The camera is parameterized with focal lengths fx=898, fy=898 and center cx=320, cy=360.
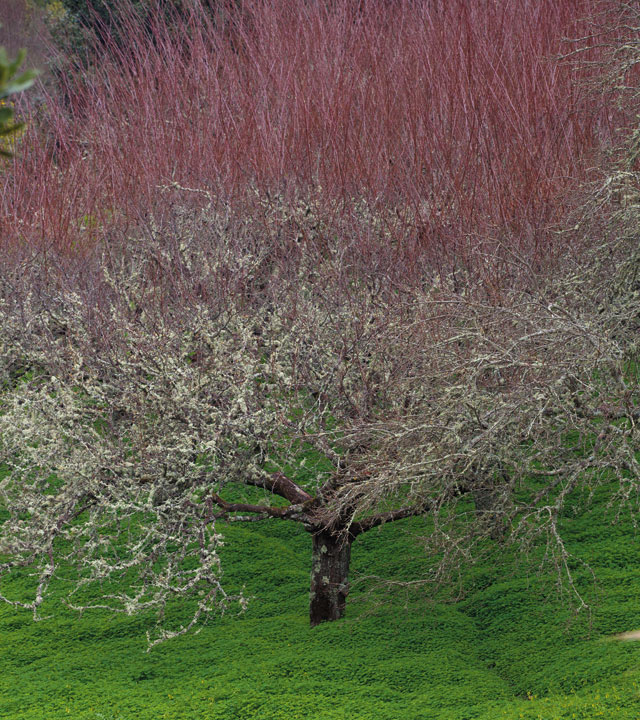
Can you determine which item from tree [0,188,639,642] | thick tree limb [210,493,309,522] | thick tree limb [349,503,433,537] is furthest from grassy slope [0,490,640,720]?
thick tree limb [210,493,309,522]

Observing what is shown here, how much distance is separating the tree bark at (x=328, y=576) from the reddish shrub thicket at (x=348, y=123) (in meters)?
3.28

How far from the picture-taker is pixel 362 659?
7.09m

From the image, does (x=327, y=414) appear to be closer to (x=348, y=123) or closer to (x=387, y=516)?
(x=387, y=516)

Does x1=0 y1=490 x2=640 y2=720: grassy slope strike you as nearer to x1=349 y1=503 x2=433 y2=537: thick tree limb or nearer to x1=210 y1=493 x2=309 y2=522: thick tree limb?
x1=349 y1=503 x2=433 y2=537: thick tree limb

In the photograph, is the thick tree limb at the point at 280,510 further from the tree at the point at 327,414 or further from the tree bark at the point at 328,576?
the tree bark at the point at 328,576

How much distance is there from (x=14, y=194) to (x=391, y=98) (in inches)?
243

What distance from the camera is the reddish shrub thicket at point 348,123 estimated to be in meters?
10.8

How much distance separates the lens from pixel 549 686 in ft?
21.2

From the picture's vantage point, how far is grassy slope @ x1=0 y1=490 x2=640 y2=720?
6.34 meters

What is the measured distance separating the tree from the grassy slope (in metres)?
0.51

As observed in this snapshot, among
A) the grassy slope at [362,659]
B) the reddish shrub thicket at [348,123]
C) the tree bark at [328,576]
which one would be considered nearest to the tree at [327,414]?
the tree bark at [328,576]

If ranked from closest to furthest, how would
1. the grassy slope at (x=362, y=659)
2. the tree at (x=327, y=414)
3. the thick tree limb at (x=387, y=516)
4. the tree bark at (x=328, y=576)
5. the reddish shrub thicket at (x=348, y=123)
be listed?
the tree at (x=327, y=414), the grassy slope at (x=362, y=659), the thick tree limb at (x=387, y=516), the tree bark at (x=328, y=576), the reddish shrub thicket at (x=348, y=123)

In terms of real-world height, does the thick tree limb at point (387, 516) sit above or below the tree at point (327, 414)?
below

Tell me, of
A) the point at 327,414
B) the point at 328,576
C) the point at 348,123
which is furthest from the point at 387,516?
the point at 348,123
